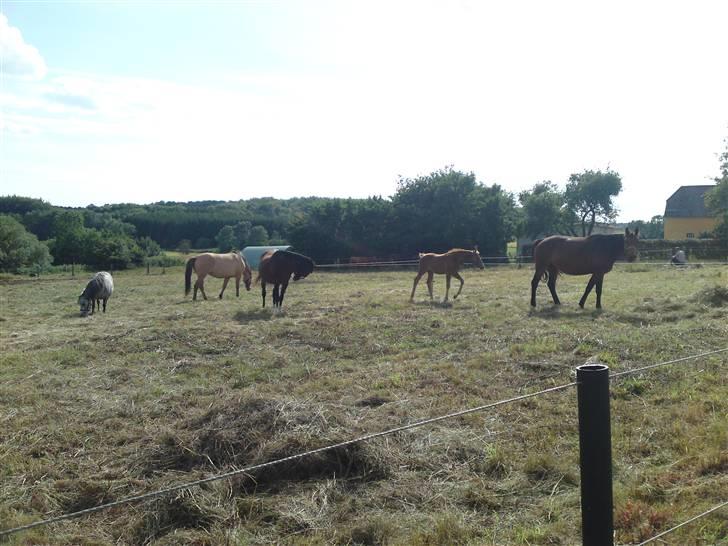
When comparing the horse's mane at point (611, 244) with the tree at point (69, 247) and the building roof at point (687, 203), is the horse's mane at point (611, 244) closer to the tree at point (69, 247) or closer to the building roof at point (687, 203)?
the tree at point (69, 247)

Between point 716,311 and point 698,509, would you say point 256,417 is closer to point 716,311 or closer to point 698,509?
point 698,509

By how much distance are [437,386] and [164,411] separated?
291cm

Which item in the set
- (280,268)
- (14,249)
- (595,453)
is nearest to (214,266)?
(280,268)

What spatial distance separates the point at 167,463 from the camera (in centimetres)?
467

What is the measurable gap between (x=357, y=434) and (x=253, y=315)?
9.24m

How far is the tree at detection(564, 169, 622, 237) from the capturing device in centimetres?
6244

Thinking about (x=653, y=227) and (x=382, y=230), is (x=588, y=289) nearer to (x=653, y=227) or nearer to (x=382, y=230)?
(x=382, y=230)

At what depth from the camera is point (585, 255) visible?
14.0 meters

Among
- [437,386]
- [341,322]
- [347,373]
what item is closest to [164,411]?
[347,373]

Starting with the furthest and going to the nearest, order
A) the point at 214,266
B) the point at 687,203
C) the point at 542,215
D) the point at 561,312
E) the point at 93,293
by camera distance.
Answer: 1. the point at 687,203
2. the point at 542,215
3. the point at 214,266
4. the point at 93,293
5. the point at 561,312

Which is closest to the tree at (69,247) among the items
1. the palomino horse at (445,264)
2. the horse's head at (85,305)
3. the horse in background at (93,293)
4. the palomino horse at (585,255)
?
the horse in background at (93,293)

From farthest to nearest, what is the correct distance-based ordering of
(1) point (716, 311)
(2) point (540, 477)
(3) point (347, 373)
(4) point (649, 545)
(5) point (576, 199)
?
(5) point (576, 199)
(1) point (716, 311)
(3) point (347, 373)
(2) point (540, 477)
(4) point (649, 545)

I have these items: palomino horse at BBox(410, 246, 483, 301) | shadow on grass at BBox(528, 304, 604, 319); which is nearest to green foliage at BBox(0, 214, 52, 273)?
palomino horse at BBox(410, 246, 483, 301)

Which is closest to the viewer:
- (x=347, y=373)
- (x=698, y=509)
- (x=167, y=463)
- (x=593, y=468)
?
(x=593, y=468)
